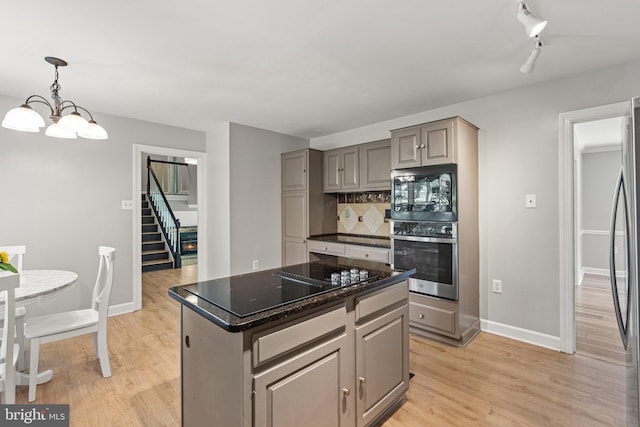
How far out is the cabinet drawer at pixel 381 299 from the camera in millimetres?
1606

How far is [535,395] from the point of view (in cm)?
208

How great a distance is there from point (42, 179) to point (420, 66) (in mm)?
3915

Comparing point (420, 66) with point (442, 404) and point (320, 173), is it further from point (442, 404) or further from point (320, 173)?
point (442, 404)

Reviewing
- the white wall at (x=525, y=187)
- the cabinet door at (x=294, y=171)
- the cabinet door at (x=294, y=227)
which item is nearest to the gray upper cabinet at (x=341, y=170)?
the cabinet door at (x=294, y=171)

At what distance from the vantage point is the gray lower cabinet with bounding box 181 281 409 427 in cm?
115

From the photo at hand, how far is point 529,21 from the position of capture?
1579 millimetres

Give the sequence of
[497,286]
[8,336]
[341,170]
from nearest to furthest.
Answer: [8,336] < [497,286] < [341,170]

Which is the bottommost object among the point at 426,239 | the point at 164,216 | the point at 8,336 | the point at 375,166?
the point at 8,336

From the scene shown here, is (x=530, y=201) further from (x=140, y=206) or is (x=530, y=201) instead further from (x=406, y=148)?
(x=140, y=206)

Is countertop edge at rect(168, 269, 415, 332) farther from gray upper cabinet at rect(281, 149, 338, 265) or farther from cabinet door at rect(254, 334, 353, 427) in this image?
gray upper cabinet at rect(281, 149, 338, 265)

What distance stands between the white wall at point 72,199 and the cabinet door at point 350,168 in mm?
2435

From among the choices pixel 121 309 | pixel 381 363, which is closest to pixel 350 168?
pixel 381 363

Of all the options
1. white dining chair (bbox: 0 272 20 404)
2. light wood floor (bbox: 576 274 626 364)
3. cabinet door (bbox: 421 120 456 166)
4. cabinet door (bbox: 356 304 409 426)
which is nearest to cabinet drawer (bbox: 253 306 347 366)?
cabinet door (bbox: 356 304 409 426)

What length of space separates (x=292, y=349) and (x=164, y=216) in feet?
22.6
